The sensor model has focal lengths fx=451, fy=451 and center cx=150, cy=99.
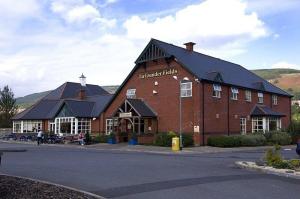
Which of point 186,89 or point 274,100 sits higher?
point 186,89

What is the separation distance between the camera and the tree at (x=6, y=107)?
6919 cm

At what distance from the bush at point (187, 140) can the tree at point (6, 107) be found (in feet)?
128

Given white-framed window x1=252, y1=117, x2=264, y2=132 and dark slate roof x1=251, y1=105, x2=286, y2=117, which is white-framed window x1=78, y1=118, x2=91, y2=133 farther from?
dark slate roof x1=251, y1=105, x2=286, y2=117

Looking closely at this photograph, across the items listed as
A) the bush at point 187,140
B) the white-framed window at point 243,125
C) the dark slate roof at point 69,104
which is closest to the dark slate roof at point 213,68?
the white-framed window at point 243,125

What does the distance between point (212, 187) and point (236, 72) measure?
38.0 m

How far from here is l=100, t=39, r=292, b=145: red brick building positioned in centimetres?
4031

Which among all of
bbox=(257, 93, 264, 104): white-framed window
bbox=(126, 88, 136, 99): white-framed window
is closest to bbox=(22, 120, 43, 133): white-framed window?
bbox=(126, 88, 136, 99): white-framed window

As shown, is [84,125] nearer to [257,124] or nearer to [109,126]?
[109,126]

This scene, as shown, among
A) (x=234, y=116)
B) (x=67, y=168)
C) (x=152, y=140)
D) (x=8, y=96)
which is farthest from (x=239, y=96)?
(x=8, y=96)

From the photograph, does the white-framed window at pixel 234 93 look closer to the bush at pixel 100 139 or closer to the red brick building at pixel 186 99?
the red brick building at pixel 186 99

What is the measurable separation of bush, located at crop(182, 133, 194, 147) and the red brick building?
53 cm

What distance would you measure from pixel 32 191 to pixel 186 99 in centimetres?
3001

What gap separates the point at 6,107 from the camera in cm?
6925

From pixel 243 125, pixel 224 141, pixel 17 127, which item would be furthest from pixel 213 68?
pixel 17 127
